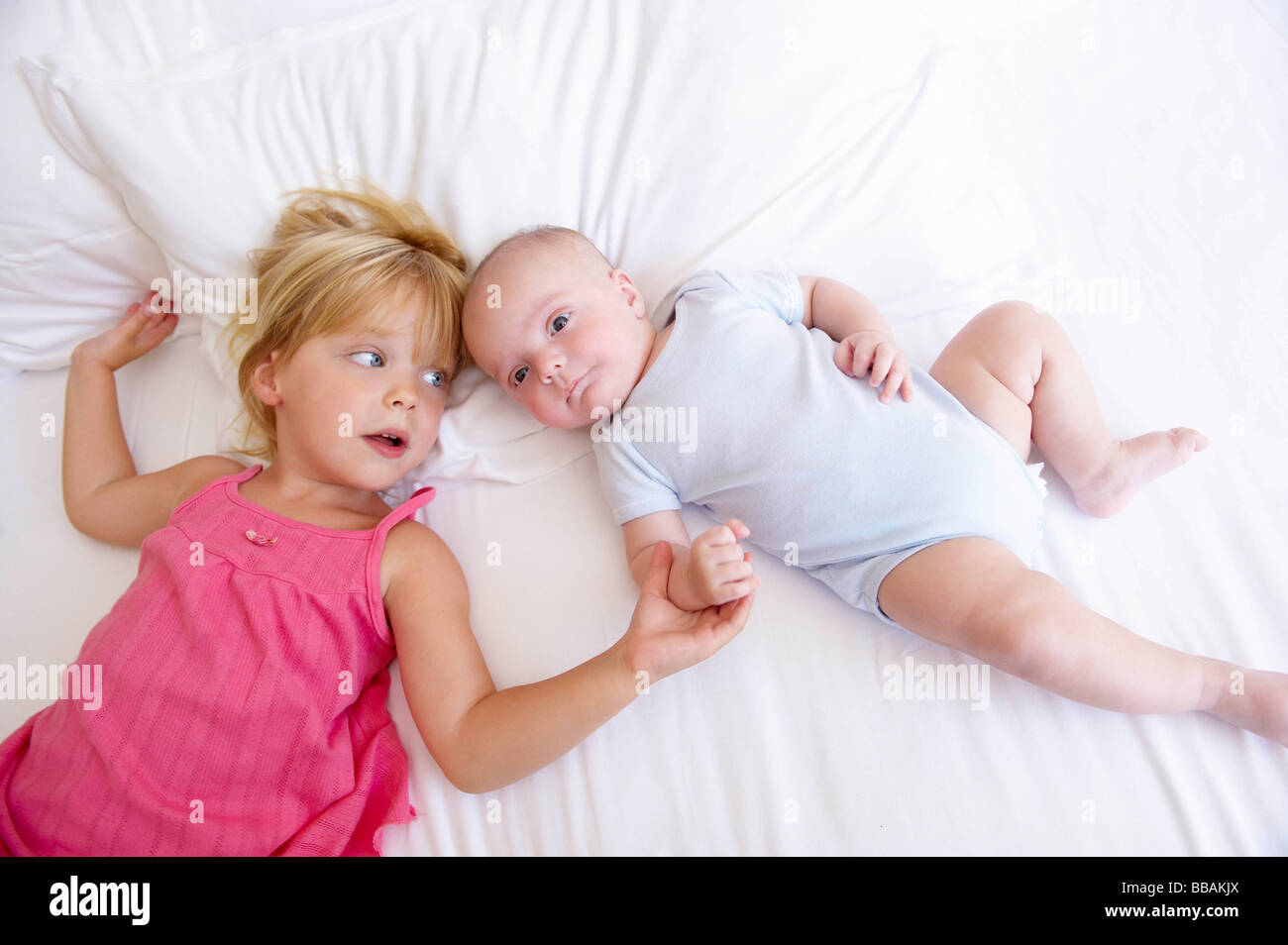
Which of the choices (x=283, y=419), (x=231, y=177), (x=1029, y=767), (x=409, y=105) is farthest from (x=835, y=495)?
(x=231, y=177)

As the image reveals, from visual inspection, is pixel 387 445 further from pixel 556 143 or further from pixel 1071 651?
pixel 1071 651

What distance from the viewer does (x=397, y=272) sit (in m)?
1.28

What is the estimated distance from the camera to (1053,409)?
1.25m

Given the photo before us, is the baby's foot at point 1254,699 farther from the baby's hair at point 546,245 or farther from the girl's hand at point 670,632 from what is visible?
the baby's hair at point 546,245

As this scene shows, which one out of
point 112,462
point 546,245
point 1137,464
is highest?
point 546,245

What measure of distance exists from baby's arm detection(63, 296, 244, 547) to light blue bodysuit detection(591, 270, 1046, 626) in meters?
0.72

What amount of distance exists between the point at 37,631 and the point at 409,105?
1.07 m

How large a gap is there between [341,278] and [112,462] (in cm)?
56

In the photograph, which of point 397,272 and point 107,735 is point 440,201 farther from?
point 107,735

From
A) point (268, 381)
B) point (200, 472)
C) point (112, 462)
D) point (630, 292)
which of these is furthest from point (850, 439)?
point (112, 462)

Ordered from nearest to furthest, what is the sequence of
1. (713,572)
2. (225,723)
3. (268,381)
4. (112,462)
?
(713,572) < (225,723) < (268,381) < (112,462)

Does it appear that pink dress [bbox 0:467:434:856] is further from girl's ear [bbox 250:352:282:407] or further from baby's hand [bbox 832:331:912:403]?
baby's hand [bbox 832:331:912:403]

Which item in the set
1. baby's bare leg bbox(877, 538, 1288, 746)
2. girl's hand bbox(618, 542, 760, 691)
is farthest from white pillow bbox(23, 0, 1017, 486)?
baby's bare leg bbox(877, 538, 1288, 746)

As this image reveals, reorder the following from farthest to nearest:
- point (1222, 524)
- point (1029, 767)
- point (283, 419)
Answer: point (283, 419)
point (1222, 524)
point (1029, 767)
